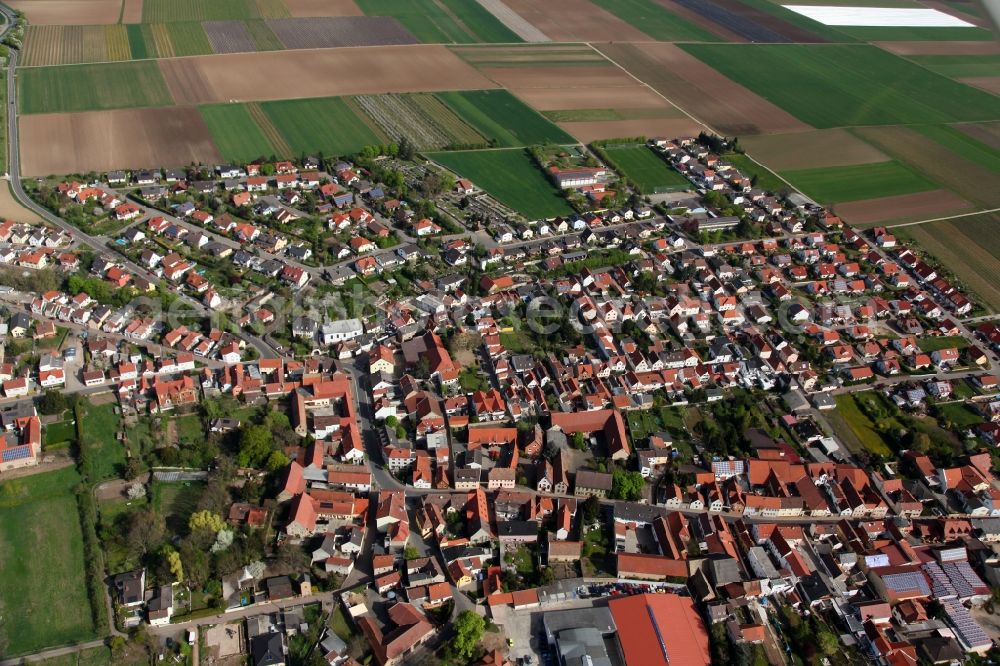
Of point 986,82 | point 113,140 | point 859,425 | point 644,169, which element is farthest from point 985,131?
point 113,140

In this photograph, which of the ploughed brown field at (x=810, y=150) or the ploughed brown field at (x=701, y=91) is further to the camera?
the ploughed brown field at (x=701, y=91)

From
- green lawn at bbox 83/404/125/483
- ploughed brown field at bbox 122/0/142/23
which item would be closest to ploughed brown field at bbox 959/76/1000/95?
green lawn at bbox 83/404/125/483

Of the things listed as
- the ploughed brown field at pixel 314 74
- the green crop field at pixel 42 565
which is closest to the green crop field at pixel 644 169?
the ploughed brown field at pixel 314 74

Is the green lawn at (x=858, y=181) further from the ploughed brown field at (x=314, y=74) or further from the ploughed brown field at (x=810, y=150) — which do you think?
the ploughed brown field at (x=314, y=74)

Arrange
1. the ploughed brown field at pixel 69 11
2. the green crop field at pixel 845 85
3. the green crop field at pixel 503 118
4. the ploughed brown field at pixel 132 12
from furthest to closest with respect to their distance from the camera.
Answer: the ploughed brown field at pixel 132 12, the ploughed brown field at pixel 69 11, the green crop field at pixel 845 85, the green crop field at pixel 503 118

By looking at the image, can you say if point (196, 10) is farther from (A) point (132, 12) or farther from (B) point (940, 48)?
(B) point (940, 48)

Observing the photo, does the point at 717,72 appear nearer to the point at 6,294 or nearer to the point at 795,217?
the point at 795,217

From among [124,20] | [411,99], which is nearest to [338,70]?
[411,99]
